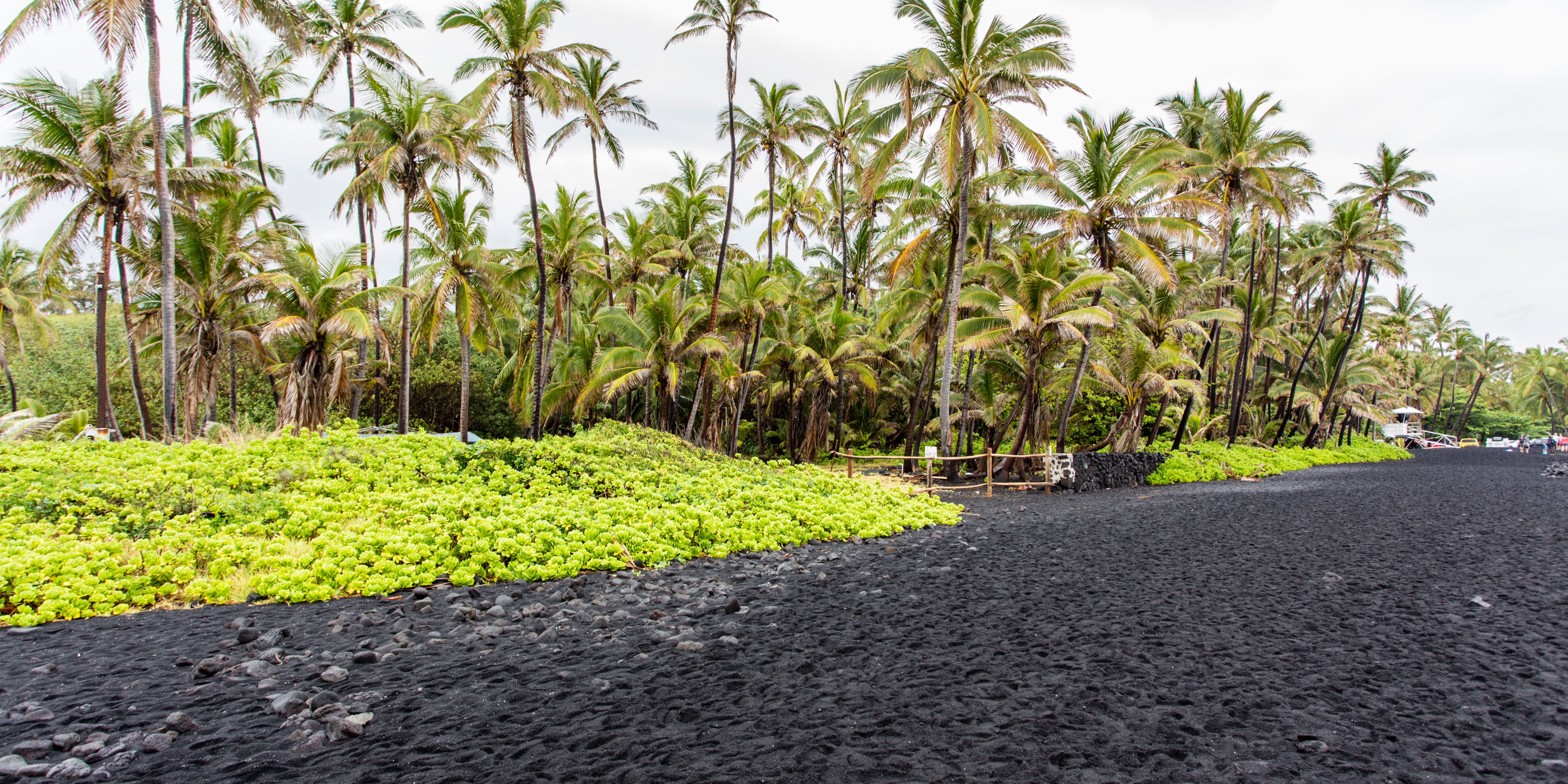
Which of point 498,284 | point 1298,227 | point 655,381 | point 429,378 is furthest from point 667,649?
point 1298,227

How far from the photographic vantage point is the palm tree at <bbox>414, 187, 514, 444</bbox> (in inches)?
751

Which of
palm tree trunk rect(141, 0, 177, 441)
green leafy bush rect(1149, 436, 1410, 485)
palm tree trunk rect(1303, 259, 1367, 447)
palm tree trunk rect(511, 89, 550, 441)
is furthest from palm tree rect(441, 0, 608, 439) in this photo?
palm tree trunk rect(1303, 259, 1367, 447)

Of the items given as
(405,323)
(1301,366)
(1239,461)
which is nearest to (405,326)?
(405,323)

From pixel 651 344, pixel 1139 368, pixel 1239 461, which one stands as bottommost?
pixel 1239 461

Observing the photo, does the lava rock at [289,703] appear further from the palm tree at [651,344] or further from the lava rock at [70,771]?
the palm tree at [651,344]

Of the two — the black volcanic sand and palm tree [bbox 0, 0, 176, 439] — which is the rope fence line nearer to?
the black volcanic sand

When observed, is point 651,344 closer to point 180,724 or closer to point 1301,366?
point 180,724

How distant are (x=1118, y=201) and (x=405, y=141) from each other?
17766mm

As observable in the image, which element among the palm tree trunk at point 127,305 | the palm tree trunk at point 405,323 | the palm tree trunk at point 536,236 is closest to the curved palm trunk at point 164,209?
the palm tree trunk at point 127,305

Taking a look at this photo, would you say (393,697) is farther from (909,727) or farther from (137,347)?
(137,347)

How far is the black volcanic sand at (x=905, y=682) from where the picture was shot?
9.99 ft

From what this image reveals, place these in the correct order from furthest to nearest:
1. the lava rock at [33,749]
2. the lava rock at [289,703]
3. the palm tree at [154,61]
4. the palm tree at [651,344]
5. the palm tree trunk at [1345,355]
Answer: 1. the palm tree trunk at [1345,355]
2. the palm tree at [651,344]
3. the palm tree at [154,61]
4. the lava rock at [289,703]
5. the lava rock at [33,749]

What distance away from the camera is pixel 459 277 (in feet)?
62.5

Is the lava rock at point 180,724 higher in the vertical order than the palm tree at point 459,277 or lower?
lower
